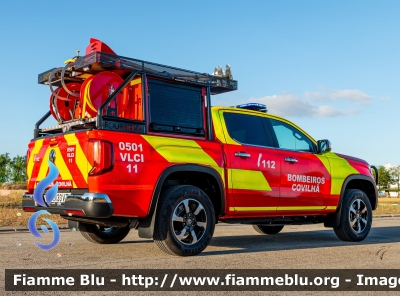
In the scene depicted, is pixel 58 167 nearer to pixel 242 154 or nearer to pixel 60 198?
pixel 60 198

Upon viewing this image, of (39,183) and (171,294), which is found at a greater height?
(39,183)

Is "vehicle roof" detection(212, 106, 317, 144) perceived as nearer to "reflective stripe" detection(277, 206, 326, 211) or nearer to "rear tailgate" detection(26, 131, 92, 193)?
"reflective stripe" detection(277, 206, 326, 211)

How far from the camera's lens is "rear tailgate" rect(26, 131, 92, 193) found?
225 inches

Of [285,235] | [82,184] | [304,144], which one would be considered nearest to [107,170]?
[82,184]

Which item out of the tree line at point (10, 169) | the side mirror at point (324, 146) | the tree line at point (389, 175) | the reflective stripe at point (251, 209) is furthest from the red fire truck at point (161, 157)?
the tree line at point (389, 175)

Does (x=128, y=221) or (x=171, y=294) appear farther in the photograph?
(x=128, y=221)

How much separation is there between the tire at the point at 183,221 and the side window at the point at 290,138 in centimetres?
195

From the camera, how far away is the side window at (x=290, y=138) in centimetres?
784

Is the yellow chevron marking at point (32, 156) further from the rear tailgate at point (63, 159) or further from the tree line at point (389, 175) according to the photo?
the tree line at point (389, 175)

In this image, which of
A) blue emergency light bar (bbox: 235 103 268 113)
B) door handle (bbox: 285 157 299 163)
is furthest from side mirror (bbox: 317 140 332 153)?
blue emergency light bar (bbox: 235 103 268 113)

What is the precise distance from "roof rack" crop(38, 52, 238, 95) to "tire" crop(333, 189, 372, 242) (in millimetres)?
2950

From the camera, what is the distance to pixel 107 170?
557 centimetres

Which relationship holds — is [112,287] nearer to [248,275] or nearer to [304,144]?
[248,275]

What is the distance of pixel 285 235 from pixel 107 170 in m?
5.01
